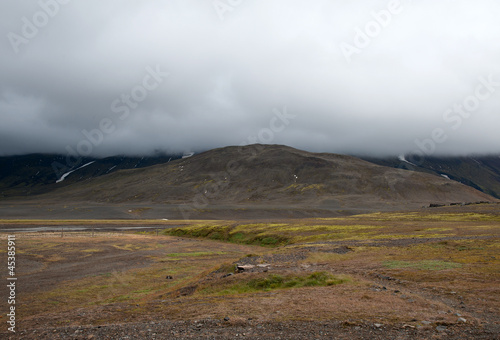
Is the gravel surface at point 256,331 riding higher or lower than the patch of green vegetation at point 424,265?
higher

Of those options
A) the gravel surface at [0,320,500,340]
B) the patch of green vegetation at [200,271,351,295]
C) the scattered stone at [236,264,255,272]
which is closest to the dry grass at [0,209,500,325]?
A: the patch of green vegetation at [200,271,351,295]

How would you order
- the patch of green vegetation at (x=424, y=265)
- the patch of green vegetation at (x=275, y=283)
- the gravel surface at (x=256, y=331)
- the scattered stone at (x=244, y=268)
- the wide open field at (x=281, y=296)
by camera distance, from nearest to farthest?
the gravel surface at (x=256, y=331)
the wide open field at (x=281, y=296)
the patch of green vegetation at (x=275, y=283)
the patch of green vegetation at (x=424, y=265)
the scattered stone at (x=244, y=268)

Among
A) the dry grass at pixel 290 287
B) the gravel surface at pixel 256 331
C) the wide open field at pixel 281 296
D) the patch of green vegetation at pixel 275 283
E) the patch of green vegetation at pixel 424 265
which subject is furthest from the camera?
the patch of green vegetation at pixel 424 265

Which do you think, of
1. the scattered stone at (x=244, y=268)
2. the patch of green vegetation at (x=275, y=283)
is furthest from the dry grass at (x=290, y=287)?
the scattered stone at (x=244, y=268)

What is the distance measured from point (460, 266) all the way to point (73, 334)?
84.1ft

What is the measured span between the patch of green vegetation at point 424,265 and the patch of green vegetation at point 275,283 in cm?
677

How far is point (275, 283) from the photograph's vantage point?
22.1 m

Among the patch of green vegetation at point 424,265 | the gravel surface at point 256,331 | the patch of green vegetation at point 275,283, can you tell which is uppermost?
the gravel surface at point 256,331

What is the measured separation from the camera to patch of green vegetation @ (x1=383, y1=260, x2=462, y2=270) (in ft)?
83.0

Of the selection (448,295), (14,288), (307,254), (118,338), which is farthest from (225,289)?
(14,288)

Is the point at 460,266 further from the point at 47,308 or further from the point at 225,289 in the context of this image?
the point at 47,308

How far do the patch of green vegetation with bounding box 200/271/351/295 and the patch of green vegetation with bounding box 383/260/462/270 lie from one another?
266 inches

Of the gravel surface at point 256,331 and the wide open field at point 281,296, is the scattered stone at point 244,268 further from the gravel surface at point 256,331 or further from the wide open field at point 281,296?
the gravel surface at point 256,331

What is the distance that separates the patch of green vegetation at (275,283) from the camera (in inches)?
850
